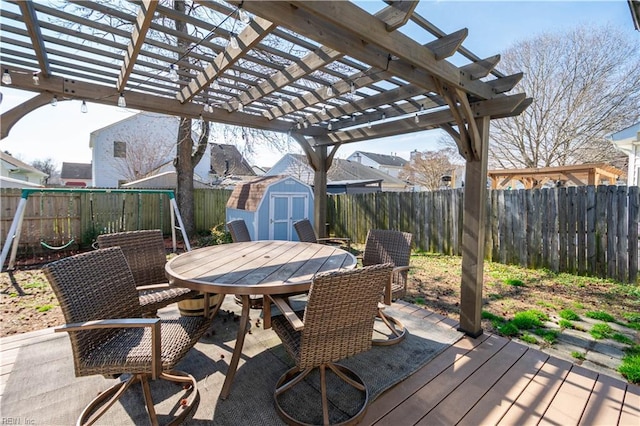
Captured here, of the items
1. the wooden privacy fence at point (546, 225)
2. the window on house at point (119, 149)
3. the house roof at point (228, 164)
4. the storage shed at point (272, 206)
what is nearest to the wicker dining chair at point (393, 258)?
the wooden privacy fence at point (546, 225)

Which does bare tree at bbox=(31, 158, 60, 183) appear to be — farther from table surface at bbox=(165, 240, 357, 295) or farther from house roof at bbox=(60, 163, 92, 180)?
table surface at bbox=(165, 240, 357, 295)

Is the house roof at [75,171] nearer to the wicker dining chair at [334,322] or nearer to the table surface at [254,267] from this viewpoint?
the table surface at [254,267]

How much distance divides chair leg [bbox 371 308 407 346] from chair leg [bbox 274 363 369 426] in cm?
58

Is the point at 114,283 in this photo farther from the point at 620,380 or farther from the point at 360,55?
the point at 620,380

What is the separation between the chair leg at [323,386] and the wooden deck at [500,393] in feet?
0.28

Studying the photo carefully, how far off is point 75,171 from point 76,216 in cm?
2359

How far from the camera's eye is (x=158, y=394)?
207 cm

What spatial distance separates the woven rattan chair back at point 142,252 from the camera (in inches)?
108

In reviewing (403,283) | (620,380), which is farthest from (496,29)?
(620,380)

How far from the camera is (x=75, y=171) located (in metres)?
25.1

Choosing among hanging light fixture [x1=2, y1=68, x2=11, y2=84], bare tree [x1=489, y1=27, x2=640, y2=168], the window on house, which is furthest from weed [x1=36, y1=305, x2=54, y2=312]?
bare tree [x1=489, y1=27, x2=640, y2=168]

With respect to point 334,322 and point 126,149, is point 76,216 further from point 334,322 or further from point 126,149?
point 126,149

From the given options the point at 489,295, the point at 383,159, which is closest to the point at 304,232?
the point at 489,295

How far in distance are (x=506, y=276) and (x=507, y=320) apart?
198cm
